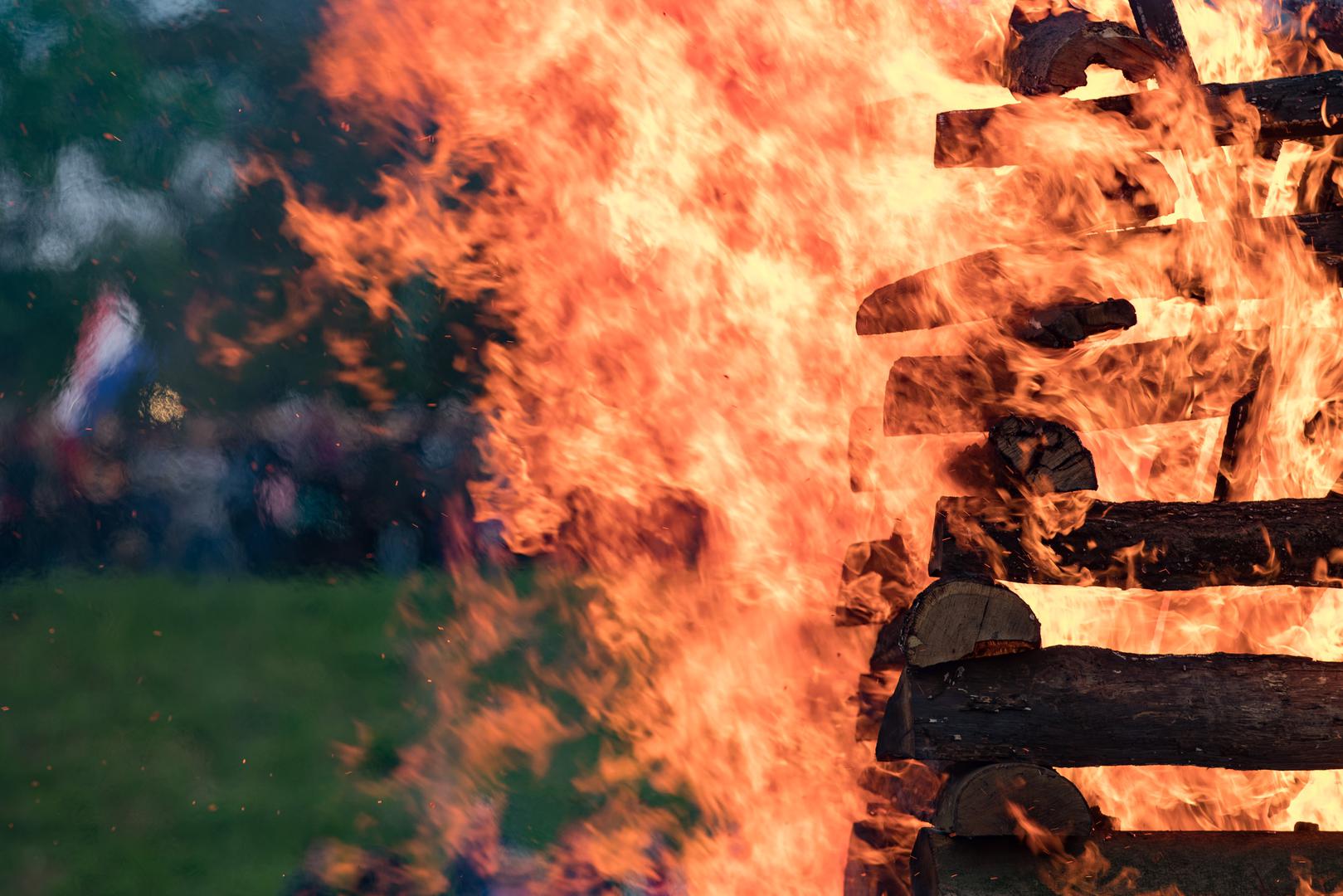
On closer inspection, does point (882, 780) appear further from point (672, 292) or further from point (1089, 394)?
point (672, 292)

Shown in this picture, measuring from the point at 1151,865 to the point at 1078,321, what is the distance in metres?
1.67

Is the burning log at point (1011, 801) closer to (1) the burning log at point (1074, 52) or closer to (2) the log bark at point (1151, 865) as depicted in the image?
(2) the log bark at point (1151, 865)

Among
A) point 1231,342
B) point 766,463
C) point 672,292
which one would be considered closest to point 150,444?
point 672,292

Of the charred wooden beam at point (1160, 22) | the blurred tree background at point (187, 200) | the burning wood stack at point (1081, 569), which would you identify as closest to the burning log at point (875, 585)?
the burning wood stack at point (1081, 569)

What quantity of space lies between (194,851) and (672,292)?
4.56 m

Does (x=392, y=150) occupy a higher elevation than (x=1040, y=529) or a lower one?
higher

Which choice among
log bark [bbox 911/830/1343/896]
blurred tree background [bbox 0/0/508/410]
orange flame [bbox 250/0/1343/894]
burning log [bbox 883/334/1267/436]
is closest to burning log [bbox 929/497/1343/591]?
burning log [bbox 883/334/1267/436]

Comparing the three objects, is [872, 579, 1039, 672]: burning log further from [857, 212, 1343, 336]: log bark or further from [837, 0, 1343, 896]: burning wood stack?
[857, 212, 1343, 336]: log bark

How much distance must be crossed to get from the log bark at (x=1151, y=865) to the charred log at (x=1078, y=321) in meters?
1.55

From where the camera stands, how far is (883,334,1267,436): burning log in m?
3.63

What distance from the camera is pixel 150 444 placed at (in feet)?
22.8

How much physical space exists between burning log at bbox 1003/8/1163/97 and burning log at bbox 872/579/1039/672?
1.84 meters

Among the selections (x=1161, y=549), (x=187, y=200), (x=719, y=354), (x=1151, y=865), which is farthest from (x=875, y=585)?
(x=187, y=200)

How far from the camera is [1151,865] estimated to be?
3080 mm
